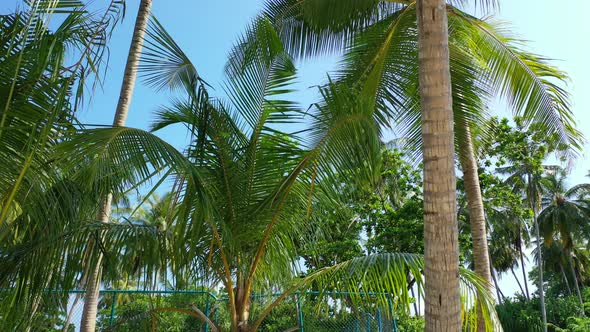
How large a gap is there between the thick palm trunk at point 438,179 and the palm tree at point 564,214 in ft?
92.4

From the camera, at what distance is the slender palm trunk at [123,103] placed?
17.9 ft

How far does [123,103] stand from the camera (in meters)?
6.08

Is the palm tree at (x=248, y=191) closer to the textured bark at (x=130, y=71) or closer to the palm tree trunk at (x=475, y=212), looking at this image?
the textured bark at (x=130, y=71)

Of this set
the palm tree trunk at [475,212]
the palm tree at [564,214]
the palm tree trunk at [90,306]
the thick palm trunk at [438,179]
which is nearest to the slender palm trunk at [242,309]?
the palm tree trunk at [90,306]

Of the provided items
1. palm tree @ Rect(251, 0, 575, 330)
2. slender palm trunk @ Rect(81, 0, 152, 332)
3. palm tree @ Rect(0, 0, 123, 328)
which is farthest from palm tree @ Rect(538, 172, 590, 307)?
palm tree @ Rect(0, 0, 123, 328)

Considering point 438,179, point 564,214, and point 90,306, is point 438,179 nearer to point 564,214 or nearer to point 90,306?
point 90,306

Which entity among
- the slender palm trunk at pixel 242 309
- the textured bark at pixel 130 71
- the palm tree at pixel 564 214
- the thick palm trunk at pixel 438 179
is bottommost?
the slender palm trunk at pixel 242 309

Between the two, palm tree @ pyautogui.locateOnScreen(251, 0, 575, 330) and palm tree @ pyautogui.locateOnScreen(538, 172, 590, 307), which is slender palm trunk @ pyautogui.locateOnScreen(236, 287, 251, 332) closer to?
palm tree @ pyautogui.locateOnScreen(251, 0, 575, 330)

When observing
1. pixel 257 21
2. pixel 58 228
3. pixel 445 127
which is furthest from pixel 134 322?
pixel 445 127

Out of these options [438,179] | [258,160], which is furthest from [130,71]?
[438,179]

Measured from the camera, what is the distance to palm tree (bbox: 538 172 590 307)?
29234mm

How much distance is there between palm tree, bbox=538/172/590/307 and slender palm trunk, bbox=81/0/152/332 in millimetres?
27400

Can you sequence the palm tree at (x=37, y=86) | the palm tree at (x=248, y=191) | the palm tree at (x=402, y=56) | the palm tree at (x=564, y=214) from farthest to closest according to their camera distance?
1. the palm tree at (x=564, y=214)
2. the palm tree at (x=402, y=56)
3. the palm tree at (x=248, y=191)
4. the palm tree at (x=37, y=86)

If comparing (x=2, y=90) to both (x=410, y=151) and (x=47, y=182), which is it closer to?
(x=47, y=182)
